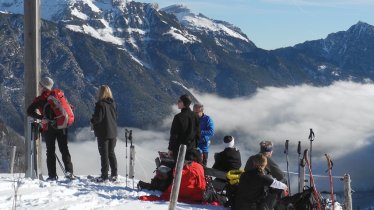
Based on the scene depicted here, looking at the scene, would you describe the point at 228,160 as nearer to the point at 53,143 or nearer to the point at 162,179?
the point at 162,179

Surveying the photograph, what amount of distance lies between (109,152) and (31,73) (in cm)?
228

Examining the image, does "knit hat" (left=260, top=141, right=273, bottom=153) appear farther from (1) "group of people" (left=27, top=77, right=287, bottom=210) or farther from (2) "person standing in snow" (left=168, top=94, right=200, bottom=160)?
(2) "person standing in snow" (left=168, top=94, right=200, bottom=160)

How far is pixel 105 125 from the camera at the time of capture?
12.2m

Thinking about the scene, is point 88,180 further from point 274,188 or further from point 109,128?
point 274,188

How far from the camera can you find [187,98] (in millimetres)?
11312

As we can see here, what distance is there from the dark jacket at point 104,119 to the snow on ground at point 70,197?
4.13 feet

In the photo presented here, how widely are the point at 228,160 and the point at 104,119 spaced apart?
2.66m

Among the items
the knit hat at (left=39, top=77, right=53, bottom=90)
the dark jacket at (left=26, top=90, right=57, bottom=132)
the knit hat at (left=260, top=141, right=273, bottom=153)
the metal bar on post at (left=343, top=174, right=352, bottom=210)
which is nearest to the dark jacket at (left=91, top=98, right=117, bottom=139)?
the dark jacket at (left=26, top=90, right=57, bottom=132)

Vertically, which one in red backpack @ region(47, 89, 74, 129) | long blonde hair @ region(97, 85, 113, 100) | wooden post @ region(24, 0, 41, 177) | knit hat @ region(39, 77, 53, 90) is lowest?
red backpack @ region(47, 89, 74, 129)

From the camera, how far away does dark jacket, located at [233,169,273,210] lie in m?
9.09

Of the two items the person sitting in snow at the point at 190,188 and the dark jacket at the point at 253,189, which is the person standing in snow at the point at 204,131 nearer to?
the person sitting in snow at the point at 190,188

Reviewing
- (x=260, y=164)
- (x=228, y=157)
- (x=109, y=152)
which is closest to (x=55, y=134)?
(x=109, y=152)

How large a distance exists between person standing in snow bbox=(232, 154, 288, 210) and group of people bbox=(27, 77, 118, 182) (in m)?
3.99

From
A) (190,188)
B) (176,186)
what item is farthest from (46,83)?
(176,186)
